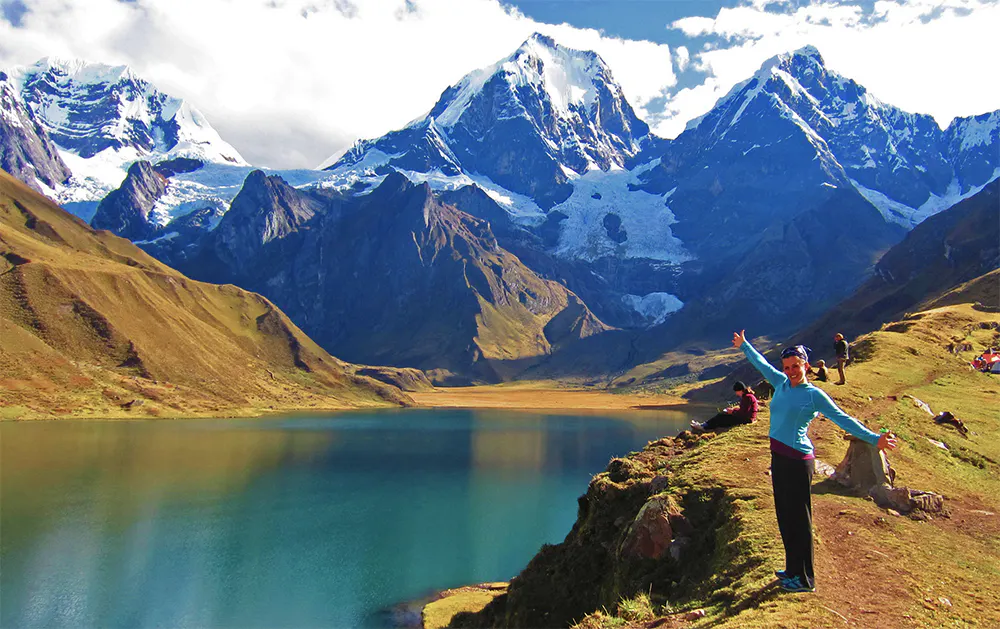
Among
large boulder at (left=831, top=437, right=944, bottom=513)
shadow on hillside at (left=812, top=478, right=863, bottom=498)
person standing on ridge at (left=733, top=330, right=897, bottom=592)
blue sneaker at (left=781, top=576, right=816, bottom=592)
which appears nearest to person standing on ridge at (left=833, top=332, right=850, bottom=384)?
large boulder at (left=831, top=437, right=944, bottom=513)

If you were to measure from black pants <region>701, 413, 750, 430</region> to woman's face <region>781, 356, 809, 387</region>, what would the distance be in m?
18.1

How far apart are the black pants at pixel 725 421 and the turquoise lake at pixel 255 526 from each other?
106 ft

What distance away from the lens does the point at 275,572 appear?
6097 cm

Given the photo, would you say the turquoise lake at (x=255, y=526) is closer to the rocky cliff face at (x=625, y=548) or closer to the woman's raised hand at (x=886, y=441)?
the rocky cliff face at (x=625, y=548)

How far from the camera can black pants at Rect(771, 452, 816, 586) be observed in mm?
13367

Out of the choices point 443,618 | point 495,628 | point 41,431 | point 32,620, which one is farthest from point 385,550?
point 41,431

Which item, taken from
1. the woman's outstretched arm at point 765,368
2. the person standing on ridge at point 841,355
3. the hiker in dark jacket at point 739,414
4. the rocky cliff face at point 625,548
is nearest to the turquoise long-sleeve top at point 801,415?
the woman's outstretched arm at point 765,368

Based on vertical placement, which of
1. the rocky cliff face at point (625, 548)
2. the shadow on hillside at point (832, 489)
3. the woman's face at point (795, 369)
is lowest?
the rocky cliff face at point (625, 548)

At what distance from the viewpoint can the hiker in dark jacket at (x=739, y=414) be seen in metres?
30.2

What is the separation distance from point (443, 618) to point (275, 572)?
22568mm

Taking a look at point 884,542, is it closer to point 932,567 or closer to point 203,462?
point 932,567

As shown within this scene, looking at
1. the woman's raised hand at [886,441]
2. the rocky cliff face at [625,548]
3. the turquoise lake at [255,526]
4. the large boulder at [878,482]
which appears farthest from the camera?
the turquoise lake at [255,526]

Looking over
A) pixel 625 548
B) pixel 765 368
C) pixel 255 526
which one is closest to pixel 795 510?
pixel 765 368

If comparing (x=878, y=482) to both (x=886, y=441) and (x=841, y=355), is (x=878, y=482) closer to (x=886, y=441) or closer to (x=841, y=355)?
(x=886, y=441)
